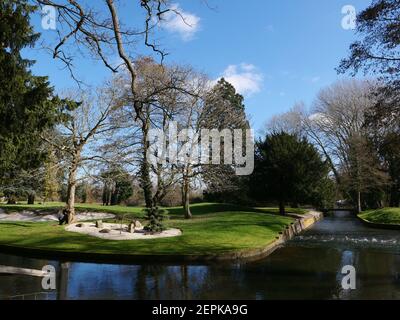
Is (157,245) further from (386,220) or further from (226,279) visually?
(386,220)

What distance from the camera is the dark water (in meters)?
10.0

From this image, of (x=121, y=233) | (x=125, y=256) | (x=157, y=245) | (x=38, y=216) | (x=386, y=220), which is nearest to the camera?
(x=125, y=256)

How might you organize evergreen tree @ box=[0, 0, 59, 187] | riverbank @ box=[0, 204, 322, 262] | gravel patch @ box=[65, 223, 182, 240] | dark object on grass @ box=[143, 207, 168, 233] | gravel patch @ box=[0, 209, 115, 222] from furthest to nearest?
1. gravel patch @ box=[0, 209, 115, 222]
2. dark object on grass @ box=[143, 207, 168, 233]
3. gravel patch @ box=[65, 223, 182, 240]
4. evergreen tree @ box=[0, 0, 59, 187]
5. riverbank @ box=[0, 204, 322, 262]

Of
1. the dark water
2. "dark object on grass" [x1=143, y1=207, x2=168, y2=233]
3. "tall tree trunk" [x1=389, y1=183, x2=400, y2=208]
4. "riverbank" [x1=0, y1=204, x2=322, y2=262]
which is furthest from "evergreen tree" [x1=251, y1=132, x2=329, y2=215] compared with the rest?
the dark water

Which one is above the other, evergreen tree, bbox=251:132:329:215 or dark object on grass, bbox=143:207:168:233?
evergreen tree, bbox=251:132:329:215

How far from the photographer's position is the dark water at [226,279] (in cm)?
1003

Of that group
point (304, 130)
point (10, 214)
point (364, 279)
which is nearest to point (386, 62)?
point (364, 279)

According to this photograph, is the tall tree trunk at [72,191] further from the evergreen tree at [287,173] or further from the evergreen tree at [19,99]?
the evergreen tree at [287,173]

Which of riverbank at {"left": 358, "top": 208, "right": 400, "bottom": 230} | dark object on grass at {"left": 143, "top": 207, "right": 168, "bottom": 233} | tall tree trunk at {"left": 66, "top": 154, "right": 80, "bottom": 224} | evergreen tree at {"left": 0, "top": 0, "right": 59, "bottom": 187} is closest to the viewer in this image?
evergreen tree at {"left": 0, "top": 0, "right": 59, "bottom": 187}

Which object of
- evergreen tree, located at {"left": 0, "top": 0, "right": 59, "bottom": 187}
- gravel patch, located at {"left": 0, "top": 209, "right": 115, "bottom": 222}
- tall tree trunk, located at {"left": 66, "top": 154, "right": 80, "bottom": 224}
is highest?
evergreen tree, located at {"left": 0, "top": 0, "right": 59, "bottom": 187}

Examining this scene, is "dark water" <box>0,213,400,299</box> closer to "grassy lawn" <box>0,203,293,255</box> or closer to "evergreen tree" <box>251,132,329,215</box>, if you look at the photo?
"grassy lawn" <box>0,203,293,255</box>

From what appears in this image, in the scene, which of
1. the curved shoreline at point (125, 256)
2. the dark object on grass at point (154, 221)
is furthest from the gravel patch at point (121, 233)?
the curved shoreline at point (125, 256)

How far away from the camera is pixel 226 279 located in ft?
39.1

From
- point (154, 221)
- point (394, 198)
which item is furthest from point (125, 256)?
point (394, 198)
